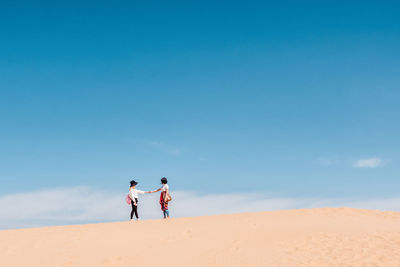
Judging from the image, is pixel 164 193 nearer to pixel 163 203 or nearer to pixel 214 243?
pixel 163 203

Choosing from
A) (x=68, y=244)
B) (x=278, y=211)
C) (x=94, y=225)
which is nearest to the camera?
(x=68, y=244)

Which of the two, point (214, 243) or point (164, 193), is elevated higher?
point (164, 193)

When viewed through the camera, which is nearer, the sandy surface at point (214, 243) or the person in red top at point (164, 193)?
the sandy surface at point (214, 243)

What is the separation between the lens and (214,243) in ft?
57.4

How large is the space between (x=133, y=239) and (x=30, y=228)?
778 cm

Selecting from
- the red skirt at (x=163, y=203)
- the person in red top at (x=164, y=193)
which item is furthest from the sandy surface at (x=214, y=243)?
the person in red top at (x=164, y=193)


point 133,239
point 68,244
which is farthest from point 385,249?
point 68,244

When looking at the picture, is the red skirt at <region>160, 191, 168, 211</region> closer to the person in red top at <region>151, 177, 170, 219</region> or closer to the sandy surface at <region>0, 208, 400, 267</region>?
the person in red top at <region>151, 177, 170, 219</region>

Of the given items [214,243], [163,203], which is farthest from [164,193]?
[214,243]

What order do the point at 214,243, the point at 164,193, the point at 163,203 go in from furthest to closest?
the point at 163,203 → the point at 164,193 → the point at 214,243

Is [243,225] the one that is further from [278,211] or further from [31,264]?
[31,264]

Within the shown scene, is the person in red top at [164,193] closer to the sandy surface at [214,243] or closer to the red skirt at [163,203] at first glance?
the red skirt at [163,203]

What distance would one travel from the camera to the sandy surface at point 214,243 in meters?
15.6

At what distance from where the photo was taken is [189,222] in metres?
21.4
